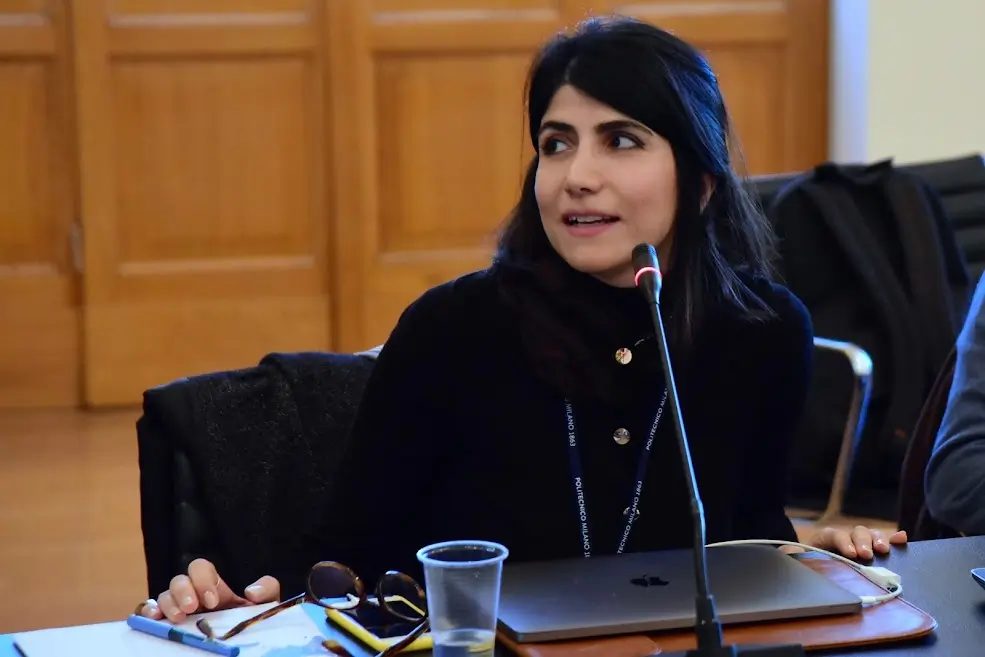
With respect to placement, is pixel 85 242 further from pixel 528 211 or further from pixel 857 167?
pixel 528 211

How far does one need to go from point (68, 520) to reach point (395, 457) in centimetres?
197

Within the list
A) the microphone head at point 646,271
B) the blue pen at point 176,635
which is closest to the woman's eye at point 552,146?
the microphone head at point 646,271

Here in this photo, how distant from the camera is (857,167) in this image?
294 cm

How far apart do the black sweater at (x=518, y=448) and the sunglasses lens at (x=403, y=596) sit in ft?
1.19

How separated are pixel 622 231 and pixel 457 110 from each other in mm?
2890

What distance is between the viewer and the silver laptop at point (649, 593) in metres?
1.07

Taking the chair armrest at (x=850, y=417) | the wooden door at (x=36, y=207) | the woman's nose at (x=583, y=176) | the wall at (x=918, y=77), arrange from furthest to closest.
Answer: the wall at (x=918, y=77) → the wooden door at (x=36, y=207) → the chair armrest at (x=850, y=417) → the woman's nose at (x=583, y=176)

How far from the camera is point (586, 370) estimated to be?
157 cm

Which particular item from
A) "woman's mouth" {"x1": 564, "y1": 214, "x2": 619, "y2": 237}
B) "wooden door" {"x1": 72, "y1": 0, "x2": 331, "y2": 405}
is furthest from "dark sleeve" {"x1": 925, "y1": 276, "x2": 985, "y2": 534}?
"wooden door" {"x1": 72, "y1": 0, "x2": 331, "y2": 405}

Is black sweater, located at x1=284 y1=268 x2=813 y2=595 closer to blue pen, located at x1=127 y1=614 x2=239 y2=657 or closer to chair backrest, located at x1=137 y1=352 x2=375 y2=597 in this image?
chair backrest, located at x1=137 y1=352 x2=375 y2=597

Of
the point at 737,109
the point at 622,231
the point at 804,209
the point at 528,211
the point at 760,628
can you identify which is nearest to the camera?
the point at 760,628

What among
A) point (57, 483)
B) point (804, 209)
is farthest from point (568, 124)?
point (57, 483)

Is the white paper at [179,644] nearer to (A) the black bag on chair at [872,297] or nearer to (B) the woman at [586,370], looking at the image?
(B) the woman at [586,370]

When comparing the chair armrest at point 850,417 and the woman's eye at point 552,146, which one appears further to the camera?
the chair armrest at point 850,417
